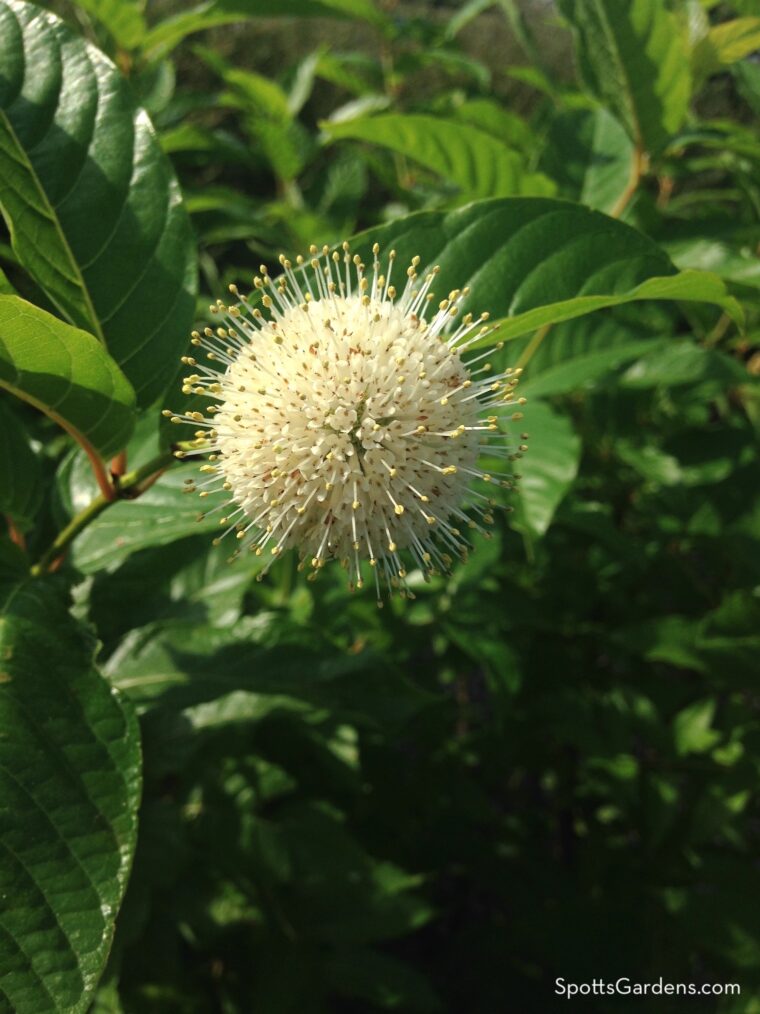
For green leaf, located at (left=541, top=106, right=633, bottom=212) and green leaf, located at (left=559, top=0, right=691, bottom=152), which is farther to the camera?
green leaf, located at (left=541, top=106, right=633, bottom=212)

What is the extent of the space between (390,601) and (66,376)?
3.16 feet

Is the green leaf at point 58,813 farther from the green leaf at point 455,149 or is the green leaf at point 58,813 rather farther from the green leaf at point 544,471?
the green leaf at point 455,149

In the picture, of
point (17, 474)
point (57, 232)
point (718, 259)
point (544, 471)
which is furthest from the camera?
point (718, 259)

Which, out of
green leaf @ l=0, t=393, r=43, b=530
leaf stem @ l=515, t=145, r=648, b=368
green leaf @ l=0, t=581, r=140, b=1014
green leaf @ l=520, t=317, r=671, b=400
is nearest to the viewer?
green leaf @ l=0, t=581, r=140, b=1014

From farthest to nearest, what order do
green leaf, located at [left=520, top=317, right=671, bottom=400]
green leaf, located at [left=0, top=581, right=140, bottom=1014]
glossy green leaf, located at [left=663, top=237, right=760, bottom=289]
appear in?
1. green leaf, located at [left=520, top=317, right=671, bottom=400]
2. glossy green leaf, located at [left=663, top=237, right=760, bottom=289]
3. green leaf, located at [left=0, top=581, right=140, bottom=1014]

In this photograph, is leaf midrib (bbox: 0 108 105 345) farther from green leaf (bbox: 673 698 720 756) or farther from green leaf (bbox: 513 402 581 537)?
green leaf (bbox: 673 698 720 756)

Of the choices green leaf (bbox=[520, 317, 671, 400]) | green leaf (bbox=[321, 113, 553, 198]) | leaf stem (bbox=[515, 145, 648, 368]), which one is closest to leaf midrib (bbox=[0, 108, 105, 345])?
green leaf (bbox=[321, 113, 553, 198])

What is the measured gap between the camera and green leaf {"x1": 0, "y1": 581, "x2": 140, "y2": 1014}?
75cm

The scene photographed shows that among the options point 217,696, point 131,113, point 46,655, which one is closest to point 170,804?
point 217,696

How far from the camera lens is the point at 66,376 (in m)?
0.88

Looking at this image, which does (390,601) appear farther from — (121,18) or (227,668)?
(121,18)

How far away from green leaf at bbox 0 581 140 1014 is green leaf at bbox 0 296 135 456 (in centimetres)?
24

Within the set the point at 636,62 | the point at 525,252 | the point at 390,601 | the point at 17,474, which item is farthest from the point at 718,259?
the point at 17,474

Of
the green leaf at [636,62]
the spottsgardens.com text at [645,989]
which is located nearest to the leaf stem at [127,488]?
the green leaf at [636,62]
